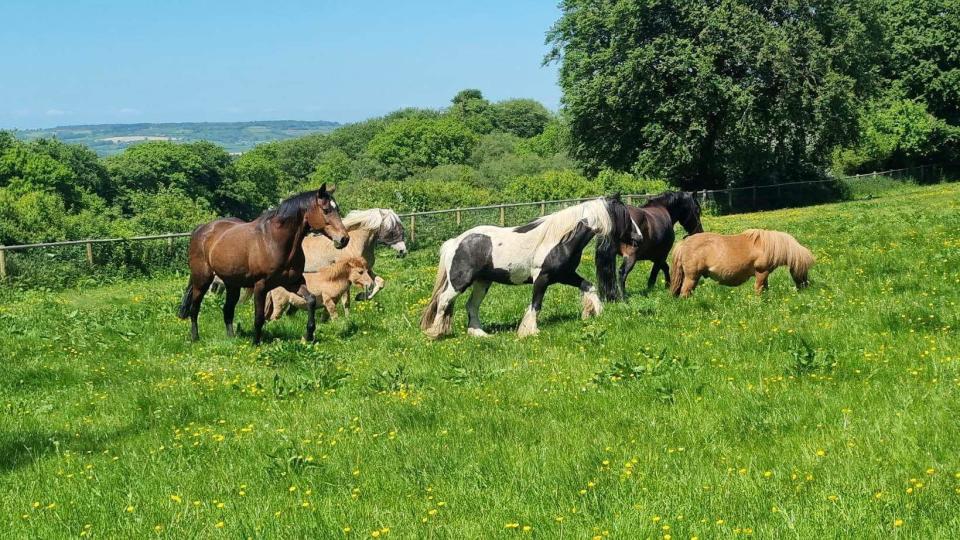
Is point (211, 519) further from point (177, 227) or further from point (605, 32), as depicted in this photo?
point (605, 32)

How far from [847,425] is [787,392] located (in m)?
1.07

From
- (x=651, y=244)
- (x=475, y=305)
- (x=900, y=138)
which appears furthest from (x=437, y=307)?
(x=900, y=138)

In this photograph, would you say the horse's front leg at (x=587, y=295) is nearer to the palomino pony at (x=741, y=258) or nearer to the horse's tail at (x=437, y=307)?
the horse's tail at (x=437, y=307)

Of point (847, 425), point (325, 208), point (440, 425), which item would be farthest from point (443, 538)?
point (325, 208)

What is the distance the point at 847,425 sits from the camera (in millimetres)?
7082

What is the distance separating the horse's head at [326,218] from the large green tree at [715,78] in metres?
35.4

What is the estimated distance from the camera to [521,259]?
1316 cm

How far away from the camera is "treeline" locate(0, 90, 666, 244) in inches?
1599

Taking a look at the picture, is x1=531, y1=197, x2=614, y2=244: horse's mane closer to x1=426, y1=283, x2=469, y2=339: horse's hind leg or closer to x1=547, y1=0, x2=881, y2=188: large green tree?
x1=426, y1=283, x2=469, y2=339: horse's hind leg

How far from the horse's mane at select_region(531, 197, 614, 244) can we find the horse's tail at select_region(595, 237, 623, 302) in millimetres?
580

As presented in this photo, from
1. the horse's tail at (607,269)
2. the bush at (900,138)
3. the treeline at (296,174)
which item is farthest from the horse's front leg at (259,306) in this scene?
the bush at (900,138)

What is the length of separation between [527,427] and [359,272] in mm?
9086

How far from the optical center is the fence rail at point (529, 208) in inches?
1148

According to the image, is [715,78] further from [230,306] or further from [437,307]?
[230,306]
